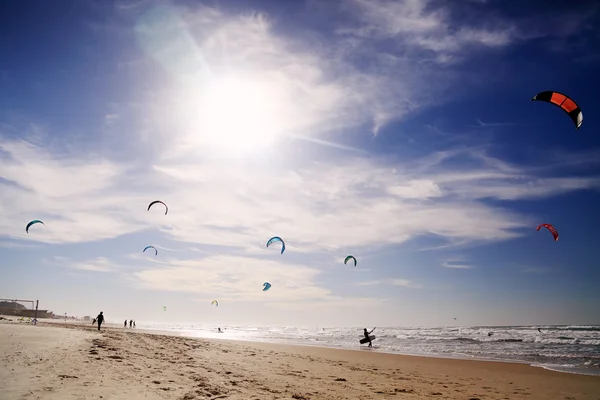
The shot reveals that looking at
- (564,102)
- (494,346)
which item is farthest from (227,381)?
(494,346)

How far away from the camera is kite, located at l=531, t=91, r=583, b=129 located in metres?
10.1

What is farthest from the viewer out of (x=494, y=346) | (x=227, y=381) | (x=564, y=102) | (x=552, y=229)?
(x=494, y=346)

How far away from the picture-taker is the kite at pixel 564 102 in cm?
1005

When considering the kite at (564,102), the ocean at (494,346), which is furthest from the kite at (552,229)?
the kite at (564,102)

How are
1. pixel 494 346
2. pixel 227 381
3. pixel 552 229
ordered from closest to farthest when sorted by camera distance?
pixel 227 381, pixel 552 229, pixel 494 346

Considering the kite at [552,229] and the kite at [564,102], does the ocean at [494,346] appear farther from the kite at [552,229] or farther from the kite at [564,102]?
the kite at [564,102]

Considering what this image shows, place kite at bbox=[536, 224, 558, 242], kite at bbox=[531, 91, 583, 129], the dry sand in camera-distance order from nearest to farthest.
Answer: the dry sand → kite at bbox=[531, 91, 583, 129] → kite at bbox=[536, 224, 558, 242]

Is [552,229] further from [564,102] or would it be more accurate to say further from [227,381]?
[227,381]

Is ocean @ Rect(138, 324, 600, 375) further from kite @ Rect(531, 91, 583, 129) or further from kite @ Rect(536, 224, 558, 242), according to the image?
kite @ Rect(531, 91, 583, 129)

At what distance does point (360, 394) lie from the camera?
30.1ft

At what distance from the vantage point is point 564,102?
1025cm

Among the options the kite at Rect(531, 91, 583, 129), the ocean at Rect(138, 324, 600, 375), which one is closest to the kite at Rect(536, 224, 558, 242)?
the ocean at Rect(138, 324, 600, 375)

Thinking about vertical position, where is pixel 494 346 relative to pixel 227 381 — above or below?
below

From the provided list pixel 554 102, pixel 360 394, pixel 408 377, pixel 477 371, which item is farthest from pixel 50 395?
pixel 477 371
